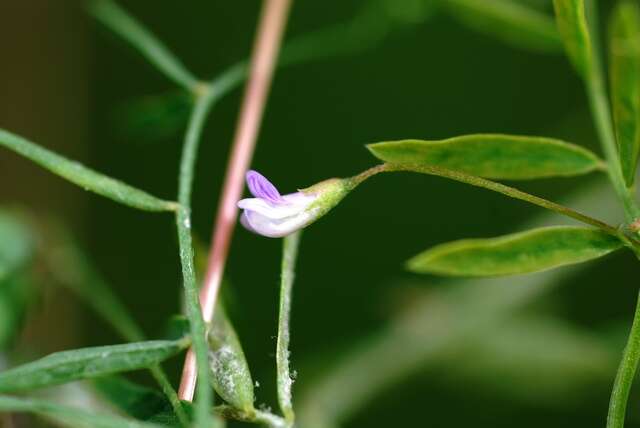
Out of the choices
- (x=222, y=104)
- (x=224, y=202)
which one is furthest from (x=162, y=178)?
(x=224, y=202)

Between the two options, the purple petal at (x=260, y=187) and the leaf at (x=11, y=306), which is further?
the leaf at (x=11, y=306)

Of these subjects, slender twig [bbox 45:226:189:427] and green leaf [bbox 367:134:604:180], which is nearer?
green leaf [bbox 367:134:604:180]

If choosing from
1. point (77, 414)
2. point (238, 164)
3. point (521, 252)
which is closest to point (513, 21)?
point (238, 164)

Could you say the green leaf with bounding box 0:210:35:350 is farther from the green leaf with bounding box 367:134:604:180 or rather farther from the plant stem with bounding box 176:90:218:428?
the green leaf with bounding box 367:134:604:180

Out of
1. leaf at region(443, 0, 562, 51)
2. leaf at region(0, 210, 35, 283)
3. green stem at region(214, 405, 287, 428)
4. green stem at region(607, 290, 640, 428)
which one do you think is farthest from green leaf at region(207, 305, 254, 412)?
leaf at region(443, 0, 562, 51)

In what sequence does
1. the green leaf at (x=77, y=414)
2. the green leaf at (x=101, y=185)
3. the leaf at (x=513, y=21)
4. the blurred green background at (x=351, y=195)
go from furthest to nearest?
the blurred green background at (x=351, y=195), the leaf at (x=513, y=21), the green leaf at (x=101, y=185), the green leaf at (x=77, y=414)

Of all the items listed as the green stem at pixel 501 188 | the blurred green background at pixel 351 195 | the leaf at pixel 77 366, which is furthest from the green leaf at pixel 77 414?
the blurred green background at pixel 351 195

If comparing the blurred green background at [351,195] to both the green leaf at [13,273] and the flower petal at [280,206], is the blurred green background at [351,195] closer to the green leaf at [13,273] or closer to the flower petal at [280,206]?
the green leaf at [13,273]
